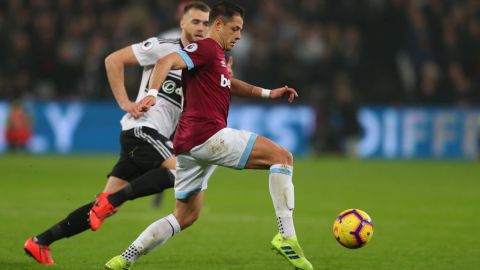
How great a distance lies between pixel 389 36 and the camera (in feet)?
70.3

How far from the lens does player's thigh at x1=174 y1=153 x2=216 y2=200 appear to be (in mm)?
6562

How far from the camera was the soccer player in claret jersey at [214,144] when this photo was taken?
6363 millimetres

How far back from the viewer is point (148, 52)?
24.8 feet

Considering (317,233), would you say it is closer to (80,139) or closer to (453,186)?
(453,186)

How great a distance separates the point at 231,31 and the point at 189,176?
108 centimetres

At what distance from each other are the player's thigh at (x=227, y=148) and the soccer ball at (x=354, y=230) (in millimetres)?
1050

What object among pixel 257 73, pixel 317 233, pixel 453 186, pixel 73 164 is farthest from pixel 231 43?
pixel 257 73

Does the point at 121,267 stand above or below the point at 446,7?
below

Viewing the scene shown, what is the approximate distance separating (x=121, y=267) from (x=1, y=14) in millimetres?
17020

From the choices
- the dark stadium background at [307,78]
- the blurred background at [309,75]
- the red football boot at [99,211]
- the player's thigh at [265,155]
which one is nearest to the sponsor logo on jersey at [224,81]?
the player's thigh at [265,155]

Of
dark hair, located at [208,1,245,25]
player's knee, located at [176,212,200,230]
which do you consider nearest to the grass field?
player's knee, located at [176,212,200,230]

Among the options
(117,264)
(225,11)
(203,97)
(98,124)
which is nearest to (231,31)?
(225,11)

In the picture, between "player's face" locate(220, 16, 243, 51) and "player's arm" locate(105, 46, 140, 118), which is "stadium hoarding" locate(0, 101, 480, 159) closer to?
"player's arm" locate(105, 46, 140, 118)

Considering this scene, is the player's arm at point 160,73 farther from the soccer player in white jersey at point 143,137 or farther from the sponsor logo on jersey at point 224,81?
the soccer player in white jersey at point 143,137
